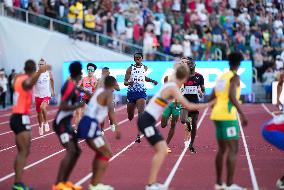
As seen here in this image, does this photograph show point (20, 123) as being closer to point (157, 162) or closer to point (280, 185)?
point (157, 162)

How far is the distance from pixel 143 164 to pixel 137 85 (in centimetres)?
503

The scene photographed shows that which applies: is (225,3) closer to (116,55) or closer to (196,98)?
(116,55)

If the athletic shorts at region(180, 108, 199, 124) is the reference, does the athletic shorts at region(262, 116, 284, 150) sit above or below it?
above

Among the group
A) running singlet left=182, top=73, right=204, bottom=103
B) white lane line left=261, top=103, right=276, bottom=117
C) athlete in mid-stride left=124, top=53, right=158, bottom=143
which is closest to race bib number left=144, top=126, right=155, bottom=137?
running singlet left=182, top=73, right=204, bottom=103

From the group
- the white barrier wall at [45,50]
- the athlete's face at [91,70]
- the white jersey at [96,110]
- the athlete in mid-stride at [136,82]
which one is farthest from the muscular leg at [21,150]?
the white barrier wall at [45,50]

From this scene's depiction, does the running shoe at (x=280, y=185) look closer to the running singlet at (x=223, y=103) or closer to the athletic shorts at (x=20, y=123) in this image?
the running singlet at (x=223, y=103)

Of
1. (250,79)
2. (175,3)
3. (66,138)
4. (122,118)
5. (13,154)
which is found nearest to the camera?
(66,138)

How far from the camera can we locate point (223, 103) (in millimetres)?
13828

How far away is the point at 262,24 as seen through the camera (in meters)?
43.8

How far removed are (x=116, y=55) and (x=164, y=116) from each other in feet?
63.5

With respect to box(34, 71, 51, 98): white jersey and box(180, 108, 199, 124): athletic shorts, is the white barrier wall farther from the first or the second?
box(180, 108, 199, 124): athletic shorts

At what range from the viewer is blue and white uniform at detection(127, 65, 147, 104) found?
2270 centimetres

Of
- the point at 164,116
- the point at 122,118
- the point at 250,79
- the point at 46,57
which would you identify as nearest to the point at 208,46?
the point at 250,79

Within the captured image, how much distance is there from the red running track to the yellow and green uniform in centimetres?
123
